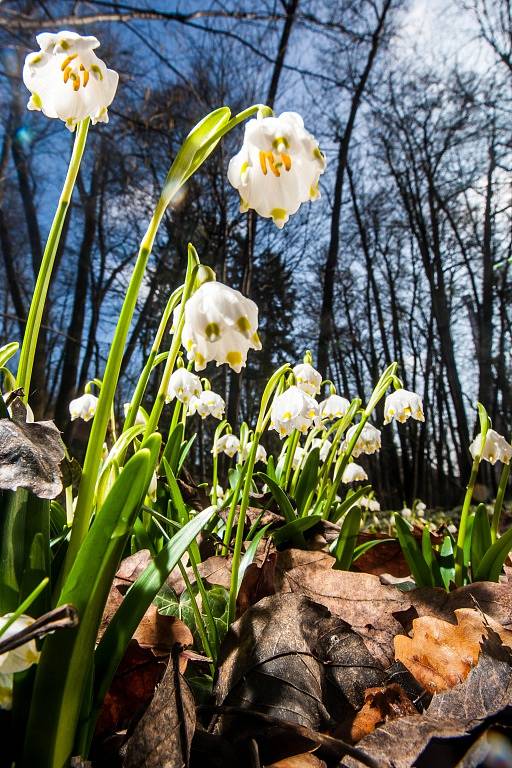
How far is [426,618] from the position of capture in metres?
0.89

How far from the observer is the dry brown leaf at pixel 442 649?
0.76m

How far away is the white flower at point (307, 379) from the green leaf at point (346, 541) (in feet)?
1.67

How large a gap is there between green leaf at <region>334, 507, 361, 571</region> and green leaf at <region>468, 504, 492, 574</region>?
1.11 feet

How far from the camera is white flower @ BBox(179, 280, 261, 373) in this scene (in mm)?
687

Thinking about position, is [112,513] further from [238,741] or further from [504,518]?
[504,518]

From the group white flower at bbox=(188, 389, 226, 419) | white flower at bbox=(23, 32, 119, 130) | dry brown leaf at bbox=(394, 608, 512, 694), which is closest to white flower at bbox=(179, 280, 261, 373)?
white flower at bbox=(23, 32, 119, 130)

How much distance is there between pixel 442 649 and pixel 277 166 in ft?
2.66

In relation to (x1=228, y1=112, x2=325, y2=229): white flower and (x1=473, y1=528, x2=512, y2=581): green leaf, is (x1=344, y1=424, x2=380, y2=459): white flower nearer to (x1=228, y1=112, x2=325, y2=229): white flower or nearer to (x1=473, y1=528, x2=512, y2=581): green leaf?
(x1=473, y1=528, x2=512, y2=581): green leaf

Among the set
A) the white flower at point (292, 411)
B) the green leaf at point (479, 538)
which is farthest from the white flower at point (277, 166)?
the green leaf at point (479, 538)

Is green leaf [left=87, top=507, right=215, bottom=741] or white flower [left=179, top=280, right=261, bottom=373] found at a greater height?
white flower [left=179, top=280, right=261, bottom=373]

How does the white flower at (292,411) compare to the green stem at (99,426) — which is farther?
the white flower at (292,411)

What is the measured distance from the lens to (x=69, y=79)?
31.6 inches

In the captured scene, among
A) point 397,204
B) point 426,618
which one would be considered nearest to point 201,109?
point 397,204

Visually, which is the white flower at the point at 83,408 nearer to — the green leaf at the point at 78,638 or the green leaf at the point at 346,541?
the green leaf at the point at 346,541
